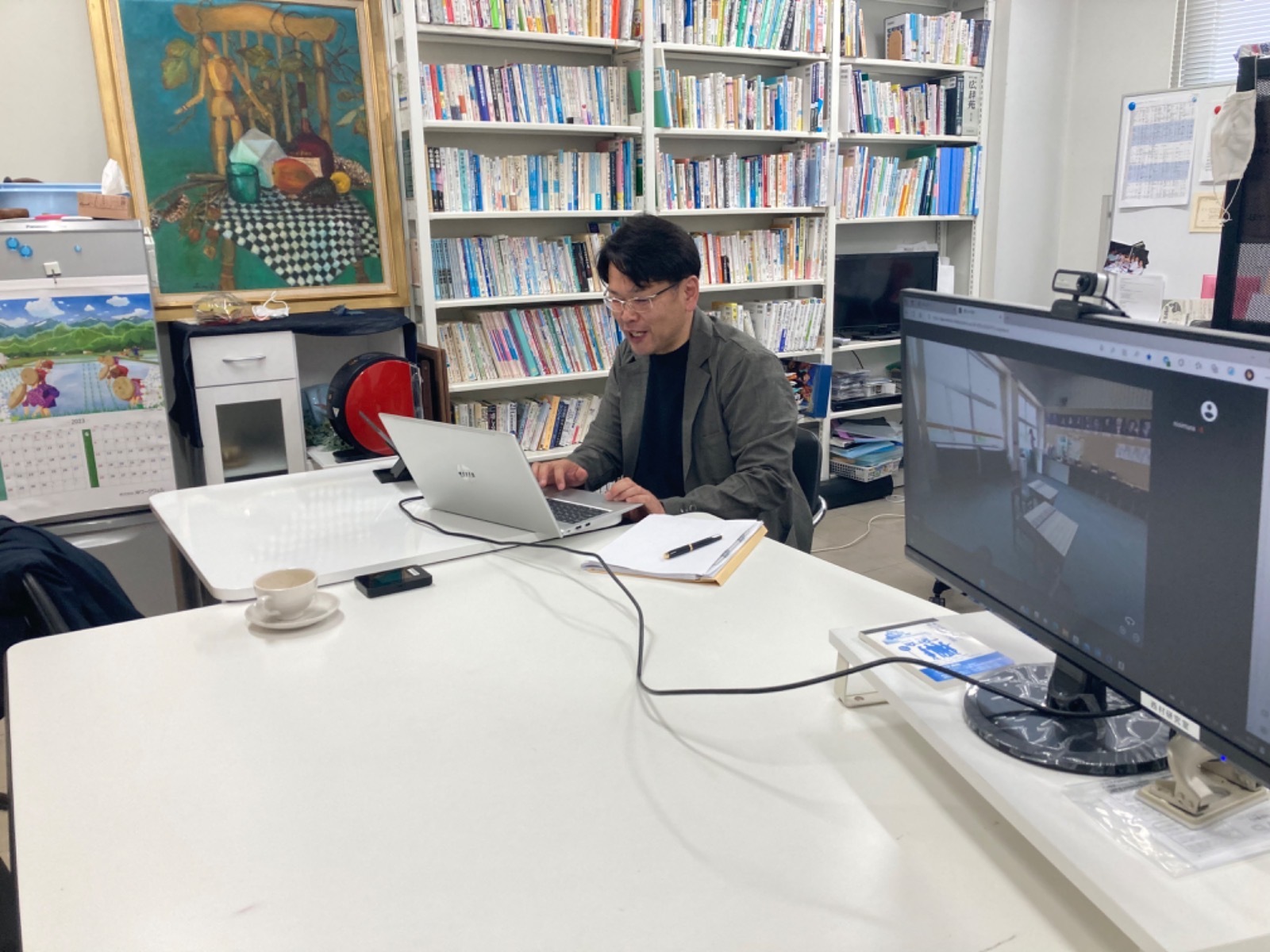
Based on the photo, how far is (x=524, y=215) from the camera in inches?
134

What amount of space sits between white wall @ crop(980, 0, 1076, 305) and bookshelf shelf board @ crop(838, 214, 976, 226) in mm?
171

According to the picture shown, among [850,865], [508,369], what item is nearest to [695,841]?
[850,865]

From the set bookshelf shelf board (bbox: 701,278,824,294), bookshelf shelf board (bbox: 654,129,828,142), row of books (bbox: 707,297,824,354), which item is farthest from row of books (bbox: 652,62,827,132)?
row of books (bbox: 707,297,824,354)

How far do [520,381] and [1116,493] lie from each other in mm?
2920

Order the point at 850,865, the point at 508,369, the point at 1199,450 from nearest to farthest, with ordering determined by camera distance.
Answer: the point at 1199,450, the point at 850,865, the point at 508,369

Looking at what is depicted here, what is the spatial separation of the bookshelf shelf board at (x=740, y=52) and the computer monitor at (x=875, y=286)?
90 centimetres

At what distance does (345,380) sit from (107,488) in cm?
75

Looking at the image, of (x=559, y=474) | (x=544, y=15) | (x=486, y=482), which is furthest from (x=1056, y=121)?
(x=486, y=482)

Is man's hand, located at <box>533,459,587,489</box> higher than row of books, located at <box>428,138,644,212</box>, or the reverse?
row of books, located at <box>428,138,644,212</box>

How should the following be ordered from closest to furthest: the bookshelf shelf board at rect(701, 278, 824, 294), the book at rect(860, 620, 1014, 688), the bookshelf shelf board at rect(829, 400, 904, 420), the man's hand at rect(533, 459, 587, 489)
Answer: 1. the book at rect(860, 620, 1014, 688)
2. the man's hand at rect(533, 459, 587, 489)
3. the bookshelf shelf board at rect(701, 278, 824, 294)
4. the bookshelf shelf board at rect(829, 400, 904, 420)

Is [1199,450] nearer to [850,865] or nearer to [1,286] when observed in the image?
[850,865]

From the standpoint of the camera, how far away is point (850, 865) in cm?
81

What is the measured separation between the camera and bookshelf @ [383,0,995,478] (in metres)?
3.28

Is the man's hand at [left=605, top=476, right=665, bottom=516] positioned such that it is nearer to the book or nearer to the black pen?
the black pen
